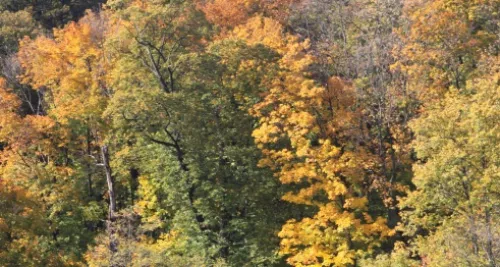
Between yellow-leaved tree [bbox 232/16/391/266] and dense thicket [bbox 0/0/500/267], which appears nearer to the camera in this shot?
dense thicket [bbox 0/0/500/267]

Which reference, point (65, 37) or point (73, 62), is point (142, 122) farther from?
point (65, 37)

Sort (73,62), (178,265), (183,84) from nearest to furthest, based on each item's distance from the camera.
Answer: (178,265), (183,84), (73,62)

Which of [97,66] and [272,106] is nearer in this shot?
[272,106]

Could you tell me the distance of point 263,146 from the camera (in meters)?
32.1

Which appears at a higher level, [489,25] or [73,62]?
[73,62]

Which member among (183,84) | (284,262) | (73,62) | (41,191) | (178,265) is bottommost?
(284,262)

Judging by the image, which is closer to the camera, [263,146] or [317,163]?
[317,163]

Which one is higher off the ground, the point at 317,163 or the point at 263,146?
the point at 263,146

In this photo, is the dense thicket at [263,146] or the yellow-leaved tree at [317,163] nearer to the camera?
the dense thicket at [263,146]

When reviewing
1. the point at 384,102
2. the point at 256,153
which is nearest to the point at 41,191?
the point at 256,153

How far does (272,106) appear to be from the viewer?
101ft

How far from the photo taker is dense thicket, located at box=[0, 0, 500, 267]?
82.2 ft

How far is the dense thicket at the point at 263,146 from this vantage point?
82.2 feet

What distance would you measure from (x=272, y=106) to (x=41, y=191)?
1576cm
